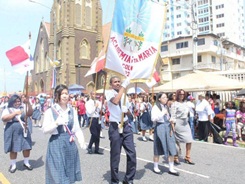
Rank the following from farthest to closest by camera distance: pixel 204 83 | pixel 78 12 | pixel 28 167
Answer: pixel 78 12, pixel 204 83, pixel 28 167

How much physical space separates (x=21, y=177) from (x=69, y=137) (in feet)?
7.46

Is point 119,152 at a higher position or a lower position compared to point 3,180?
higher

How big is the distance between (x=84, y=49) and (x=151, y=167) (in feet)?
106

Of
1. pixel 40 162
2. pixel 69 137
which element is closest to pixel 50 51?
pixel 40 162

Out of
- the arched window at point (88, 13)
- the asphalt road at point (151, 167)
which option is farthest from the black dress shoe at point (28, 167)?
the arched window at point (88, 13)

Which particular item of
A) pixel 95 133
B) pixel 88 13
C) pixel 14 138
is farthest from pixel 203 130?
pixel 88 13

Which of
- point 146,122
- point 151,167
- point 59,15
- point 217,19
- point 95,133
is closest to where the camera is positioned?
point 151,167

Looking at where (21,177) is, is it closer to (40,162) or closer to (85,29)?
→ (40,162)

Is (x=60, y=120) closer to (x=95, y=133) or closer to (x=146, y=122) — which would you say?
(x=95, y=133)

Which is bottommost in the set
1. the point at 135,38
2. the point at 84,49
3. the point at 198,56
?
the point at 135,38

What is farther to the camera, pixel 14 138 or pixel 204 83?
pixel 204 83

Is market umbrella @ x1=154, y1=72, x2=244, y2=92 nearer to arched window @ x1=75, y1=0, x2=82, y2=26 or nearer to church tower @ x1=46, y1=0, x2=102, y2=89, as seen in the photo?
church tower @ x1=46, y1=0, x2=102, y2=89

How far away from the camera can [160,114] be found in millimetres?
5254

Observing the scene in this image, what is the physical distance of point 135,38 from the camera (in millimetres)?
4941
